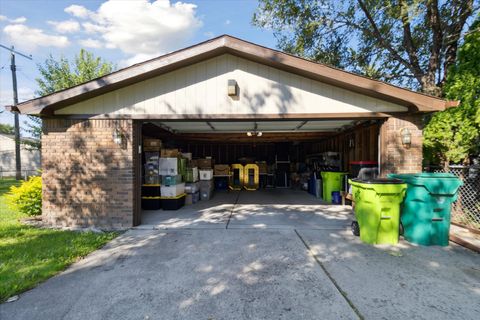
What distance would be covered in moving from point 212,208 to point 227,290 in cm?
470

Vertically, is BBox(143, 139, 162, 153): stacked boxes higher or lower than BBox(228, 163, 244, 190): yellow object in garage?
higher

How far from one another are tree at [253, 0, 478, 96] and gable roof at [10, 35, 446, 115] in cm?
426

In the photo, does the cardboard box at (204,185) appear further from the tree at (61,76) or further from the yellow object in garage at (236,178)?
the tree at (61,76)

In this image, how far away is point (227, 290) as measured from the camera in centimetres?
278

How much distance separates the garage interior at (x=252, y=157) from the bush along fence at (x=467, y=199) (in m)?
1.91

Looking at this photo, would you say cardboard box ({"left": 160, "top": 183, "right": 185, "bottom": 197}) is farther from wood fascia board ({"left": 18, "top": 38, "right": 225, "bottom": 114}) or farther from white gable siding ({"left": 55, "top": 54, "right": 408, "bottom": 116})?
wood fascia board ({"left": 18, "top": 38, "right": 225, "bottom": 114})

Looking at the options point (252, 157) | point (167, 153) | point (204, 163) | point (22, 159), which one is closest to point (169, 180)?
point (167, 153)

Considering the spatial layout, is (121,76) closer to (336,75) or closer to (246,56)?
(246,56)

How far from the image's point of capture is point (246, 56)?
5250 millimetres

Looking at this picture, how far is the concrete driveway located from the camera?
7.91 feet

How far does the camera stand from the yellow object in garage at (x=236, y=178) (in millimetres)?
12446

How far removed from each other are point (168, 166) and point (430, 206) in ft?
20.8

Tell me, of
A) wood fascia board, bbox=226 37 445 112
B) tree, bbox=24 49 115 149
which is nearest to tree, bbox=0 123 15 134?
tree, bbox=24 49 115 149

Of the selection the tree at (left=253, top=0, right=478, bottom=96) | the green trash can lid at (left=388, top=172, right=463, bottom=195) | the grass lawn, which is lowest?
the grass lawn
